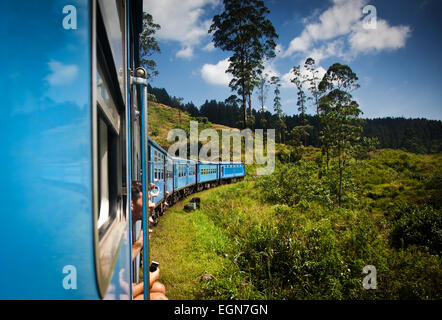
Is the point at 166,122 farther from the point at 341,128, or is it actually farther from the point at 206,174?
the point at 341,128

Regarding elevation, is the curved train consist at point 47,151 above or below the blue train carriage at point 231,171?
above

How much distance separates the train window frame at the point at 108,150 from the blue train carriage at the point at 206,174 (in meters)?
13.6

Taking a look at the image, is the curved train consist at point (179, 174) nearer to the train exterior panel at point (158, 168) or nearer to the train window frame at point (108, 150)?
the train exterior panel at point (158, 168)

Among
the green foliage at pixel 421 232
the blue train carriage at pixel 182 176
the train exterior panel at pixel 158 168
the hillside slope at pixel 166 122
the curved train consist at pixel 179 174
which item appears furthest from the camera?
the hillside slope at pixel 166 122

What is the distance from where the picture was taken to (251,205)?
8289 millimetres

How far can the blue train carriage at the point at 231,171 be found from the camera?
20.8 meters

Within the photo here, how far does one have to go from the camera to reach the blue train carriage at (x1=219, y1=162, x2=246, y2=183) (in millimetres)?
20844

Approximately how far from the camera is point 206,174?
1688 centimetres

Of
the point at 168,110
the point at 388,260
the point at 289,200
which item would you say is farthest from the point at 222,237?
the point at 168,110

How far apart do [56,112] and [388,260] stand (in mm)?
5079

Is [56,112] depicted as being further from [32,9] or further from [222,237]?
[222,237]

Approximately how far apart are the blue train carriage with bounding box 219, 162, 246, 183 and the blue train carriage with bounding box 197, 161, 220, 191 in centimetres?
106

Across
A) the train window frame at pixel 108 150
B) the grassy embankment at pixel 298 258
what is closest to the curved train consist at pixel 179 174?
the train window frame at pixel 108 150

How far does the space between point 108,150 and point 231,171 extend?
21209 mm
